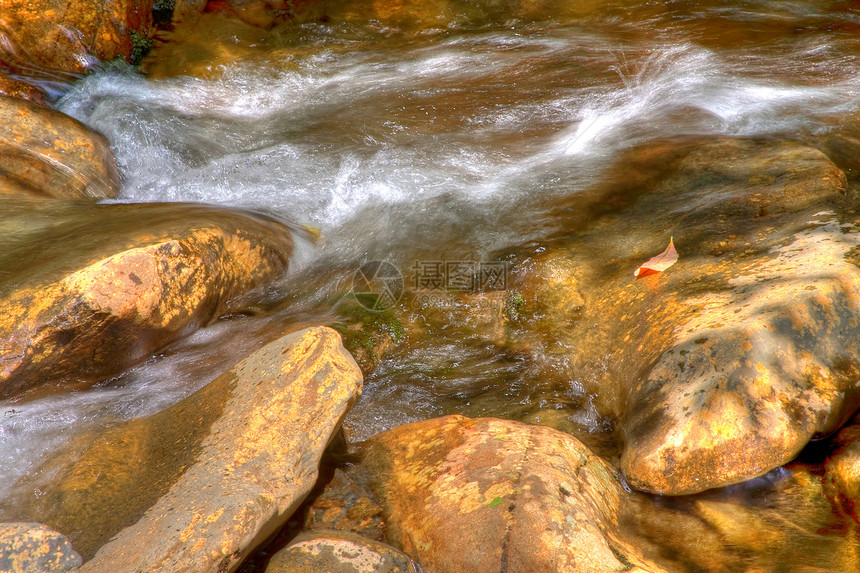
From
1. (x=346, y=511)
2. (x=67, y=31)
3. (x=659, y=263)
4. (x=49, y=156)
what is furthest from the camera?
(x=67, y=31)

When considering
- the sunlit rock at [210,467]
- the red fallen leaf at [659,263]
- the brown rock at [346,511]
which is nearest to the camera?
the sunlit rock at [210,467]

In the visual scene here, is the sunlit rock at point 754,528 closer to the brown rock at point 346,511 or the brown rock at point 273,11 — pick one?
the brown rock at point 346,511

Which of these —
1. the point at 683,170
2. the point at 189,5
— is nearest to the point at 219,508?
the point at 683,170

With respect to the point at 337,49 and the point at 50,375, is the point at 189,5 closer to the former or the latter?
the point at 337,49

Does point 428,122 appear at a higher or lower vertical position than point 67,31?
lower

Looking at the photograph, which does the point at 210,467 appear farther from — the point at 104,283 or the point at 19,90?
the point at 19,90

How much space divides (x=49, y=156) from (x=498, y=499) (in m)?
5.51

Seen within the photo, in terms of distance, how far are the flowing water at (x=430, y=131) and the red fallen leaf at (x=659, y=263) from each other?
0.78m

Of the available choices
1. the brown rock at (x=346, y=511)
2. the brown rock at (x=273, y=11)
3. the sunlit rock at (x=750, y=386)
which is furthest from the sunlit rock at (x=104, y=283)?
the brown rock at (x=273, y=11)

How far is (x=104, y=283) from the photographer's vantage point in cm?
402

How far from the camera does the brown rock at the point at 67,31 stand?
23.2 ft

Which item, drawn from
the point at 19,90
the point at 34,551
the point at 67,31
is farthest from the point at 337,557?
the point at 67,31

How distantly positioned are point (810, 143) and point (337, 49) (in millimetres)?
5932

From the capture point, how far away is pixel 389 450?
3699 mm
